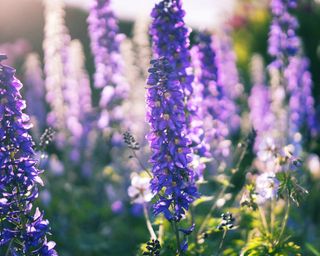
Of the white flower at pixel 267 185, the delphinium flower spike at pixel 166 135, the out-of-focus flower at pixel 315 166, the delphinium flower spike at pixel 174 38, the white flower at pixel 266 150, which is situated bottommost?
the out-of-focus flower at pixel 315 166

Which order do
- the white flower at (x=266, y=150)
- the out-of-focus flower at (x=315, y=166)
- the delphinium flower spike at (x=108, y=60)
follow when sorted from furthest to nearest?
1. the out-of-focus flower at (x=315, y=166)
2. the delphinium flower spike at (x=108, y=60)
3. the white flower at (x=266, y=150)

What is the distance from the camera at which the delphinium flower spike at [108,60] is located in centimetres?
702

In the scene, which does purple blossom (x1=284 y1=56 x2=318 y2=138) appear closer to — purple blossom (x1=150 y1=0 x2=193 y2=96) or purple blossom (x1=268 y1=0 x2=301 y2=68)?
purple blossom (x1=268 y1=0 x2=301 y2=68)

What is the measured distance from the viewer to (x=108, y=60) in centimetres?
733

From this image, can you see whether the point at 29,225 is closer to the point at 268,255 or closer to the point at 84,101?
the point at 268,255

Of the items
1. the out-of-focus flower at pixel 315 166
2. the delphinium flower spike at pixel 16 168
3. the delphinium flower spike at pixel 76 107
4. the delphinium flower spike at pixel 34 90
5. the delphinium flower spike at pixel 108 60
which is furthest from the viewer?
the delphinium flower spike at pixel 34 90

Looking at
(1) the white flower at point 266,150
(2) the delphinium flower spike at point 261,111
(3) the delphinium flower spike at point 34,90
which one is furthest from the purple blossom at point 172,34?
(3) the delphinium flower spike at point 34,90

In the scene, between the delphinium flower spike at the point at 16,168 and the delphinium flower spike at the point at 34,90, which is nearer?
the delphinium flower spike at the point at 16,168

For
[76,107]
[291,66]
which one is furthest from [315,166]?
[76,107]

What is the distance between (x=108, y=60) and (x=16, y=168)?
3.72 metres

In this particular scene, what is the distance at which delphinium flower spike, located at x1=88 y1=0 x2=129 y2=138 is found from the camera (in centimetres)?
702

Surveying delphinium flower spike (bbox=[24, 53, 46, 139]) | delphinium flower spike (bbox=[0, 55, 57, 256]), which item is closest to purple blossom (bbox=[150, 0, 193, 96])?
delphinium flower spike (bbox=[0, 55, 57, 256])

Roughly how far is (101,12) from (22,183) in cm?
362

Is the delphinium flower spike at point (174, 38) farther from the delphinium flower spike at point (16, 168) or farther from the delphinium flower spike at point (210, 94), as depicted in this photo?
the delphinium flower spike at point (16, 168)
